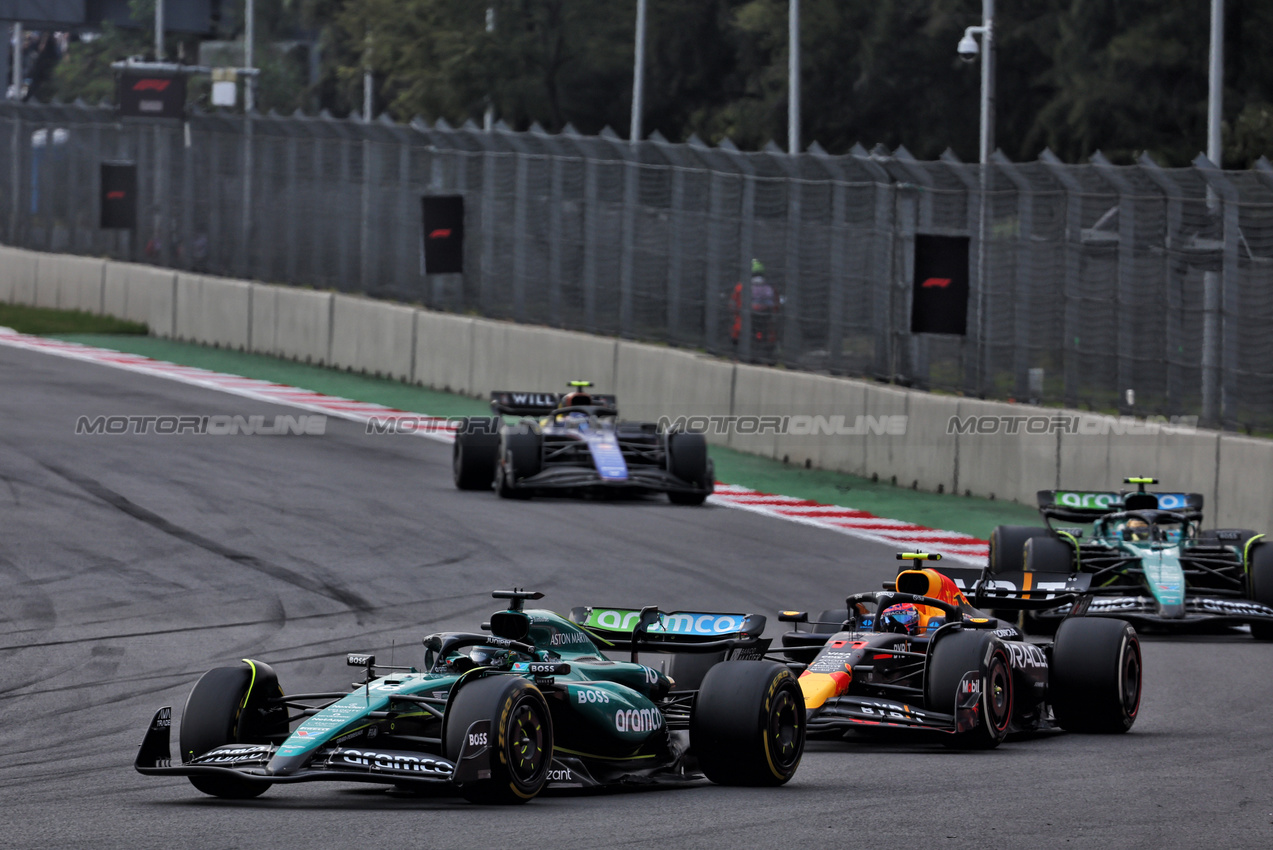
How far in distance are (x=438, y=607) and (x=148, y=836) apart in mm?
6919

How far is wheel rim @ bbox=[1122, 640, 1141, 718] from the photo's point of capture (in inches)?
436

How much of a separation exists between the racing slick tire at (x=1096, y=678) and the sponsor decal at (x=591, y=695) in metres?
3.15

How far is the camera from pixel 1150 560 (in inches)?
583

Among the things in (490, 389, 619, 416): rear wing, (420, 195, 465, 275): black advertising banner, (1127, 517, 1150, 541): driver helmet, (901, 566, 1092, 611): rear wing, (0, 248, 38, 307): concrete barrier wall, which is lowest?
(901, 566, 1092, 611): rear wing

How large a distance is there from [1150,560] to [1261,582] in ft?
2.57

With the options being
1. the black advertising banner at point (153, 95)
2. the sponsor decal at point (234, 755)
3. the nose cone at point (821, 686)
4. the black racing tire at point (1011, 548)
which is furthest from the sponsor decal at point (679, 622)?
the black advertising banner at point (153, 95)

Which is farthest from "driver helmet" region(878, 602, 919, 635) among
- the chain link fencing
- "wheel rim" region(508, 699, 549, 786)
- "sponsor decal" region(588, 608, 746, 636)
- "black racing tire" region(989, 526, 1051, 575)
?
the chain link fencing

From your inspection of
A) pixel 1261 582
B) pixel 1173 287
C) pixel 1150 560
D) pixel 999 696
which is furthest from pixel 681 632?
pixel 1173 287

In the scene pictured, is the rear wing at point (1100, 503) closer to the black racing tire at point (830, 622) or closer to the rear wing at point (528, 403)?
the black racing tire at point (830, 622)

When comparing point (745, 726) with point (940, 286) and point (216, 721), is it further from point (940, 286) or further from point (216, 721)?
point (940, 286)

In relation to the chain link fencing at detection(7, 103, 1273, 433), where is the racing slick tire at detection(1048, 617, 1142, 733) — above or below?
below

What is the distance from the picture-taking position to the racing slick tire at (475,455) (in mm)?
Answer: 19984

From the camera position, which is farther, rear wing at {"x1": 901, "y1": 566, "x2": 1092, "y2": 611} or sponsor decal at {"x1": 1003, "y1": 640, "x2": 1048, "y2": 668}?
rear wing at {"x1": 901, "y1": 566, "x2": 1092, "y2": 611}

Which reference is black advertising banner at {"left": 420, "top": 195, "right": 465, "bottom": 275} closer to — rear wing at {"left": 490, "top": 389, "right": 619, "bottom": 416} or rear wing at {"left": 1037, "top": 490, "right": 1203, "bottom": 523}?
rear wing at {"left": 490, "top": 389, "right": 619, "bottom": 416}
